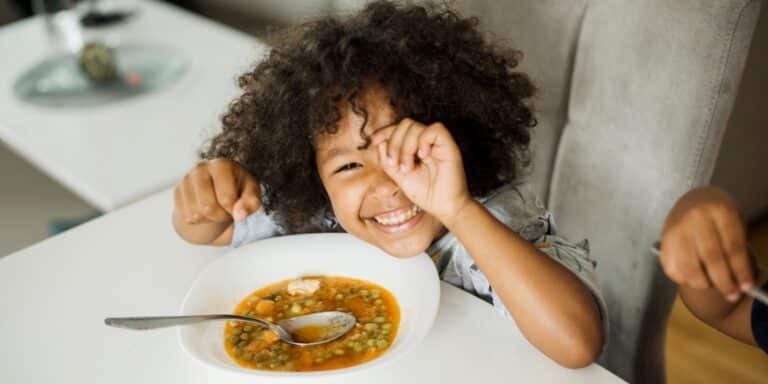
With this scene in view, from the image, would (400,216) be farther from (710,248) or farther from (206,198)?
(710,248)

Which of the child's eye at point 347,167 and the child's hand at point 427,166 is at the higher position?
the child's hand at point 427,166

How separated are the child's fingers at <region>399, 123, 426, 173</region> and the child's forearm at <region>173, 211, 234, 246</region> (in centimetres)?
34

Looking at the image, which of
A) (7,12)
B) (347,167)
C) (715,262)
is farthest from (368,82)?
(7,12)

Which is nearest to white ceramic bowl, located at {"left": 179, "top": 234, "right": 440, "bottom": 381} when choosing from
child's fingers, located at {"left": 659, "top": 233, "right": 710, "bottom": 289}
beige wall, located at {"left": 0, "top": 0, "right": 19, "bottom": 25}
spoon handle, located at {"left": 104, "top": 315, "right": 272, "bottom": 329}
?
spoon handle, located at {"left": 104, "top": 315, "right": 272, "bottom": 329}

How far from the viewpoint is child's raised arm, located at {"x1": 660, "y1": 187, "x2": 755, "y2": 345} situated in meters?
0.59

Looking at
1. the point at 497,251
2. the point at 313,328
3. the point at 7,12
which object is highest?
the point at 497,251

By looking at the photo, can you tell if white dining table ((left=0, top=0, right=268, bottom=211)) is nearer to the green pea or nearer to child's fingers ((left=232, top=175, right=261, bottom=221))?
child's fingers ((left=232, top=175, right=261, bottom=221))

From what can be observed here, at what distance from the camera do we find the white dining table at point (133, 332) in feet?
2.59

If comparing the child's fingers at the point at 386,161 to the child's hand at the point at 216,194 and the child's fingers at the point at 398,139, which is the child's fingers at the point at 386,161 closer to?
the child's fingers at the point at 398,139

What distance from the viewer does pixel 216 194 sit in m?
0.99

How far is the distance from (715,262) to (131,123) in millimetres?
1220

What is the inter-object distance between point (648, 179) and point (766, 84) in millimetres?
1029

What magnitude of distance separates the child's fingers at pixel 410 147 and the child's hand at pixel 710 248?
0.98 ft

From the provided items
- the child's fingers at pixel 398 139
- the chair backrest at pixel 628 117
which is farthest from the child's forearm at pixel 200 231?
the chair backrest at pixel 628 117
